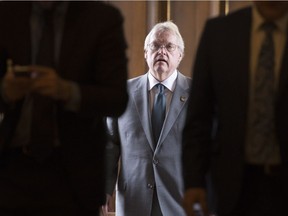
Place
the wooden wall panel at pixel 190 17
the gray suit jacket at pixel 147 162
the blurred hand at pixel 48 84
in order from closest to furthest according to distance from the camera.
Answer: the blurred hand at pixel 48 84
the gray suit jacket at pixel 147 162
the wooden wall panel at pixel 190 17

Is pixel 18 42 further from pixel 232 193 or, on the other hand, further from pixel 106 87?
pixel 232 193

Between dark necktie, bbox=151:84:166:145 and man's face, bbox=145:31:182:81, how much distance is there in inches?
3.8

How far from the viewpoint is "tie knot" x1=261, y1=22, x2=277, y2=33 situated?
216 centimetres

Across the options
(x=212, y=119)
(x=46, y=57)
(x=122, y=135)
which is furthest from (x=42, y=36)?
(x=122, y=135)

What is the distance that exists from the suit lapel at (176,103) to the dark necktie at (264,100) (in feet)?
4.95

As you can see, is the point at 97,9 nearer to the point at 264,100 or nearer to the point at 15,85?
the point at 15,85

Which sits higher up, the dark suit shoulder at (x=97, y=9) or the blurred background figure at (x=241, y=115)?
the dark suit shoulder at (x=97, y=9)

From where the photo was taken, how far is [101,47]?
83.8 inches

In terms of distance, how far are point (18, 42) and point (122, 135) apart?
162 centimetres

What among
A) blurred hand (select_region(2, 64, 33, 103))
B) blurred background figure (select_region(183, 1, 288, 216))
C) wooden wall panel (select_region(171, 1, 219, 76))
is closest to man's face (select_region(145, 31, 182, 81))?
wooden wall panel (select_region(171, 1, 219, 76))

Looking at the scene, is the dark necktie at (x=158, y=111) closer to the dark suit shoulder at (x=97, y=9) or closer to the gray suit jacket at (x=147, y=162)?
the gray suit jacket at (x=147, y=162)

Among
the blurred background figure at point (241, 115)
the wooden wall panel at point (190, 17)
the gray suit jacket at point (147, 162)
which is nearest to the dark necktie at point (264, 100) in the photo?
the blurred background figure at point (241, 115)

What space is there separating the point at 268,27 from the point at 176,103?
1.55 meters

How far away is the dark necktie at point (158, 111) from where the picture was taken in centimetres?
366
